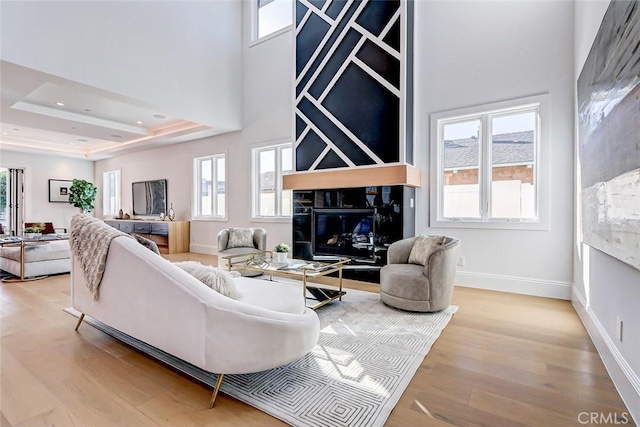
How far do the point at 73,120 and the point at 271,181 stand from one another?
4.03 m

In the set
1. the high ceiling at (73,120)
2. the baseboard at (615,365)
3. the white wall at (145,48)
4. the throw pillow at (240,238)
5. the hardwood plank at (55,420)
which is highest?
the white wall at (145,48)

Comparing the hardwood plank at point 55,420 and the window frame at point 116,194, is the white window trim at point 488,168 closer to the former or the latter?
the hardwood plank at point 55,420

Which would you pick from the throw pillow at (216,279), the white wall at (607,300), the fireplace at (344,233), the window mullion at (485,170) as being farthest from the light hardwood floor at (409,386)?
the fireplace at (344,233)

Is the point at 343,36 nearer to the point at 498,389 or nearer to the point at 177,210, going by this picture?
the point at 498,389

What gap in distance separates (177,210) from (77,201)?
3.11 meters

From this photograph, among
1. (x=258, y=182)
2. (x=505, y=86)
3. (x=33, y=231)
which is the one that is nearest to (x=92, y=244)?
(x=258, y=182)

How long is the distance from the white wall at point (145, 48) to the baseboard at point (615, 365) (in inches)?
231

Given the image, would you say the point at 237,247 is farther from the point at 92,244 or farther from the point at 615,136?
the point at 615,136

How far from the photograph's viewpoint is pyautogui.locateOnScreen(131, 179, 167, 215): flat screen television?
805cm

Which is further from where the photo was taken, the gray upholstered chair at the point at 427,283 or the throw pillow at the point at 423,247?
the throw pillow at the point at 423,247

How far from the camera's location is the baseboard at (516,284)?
3580 mm

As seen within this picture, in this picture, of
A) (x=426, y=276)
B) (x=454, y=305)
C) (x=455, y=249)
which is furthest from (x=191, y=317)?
(x=454, y=305)

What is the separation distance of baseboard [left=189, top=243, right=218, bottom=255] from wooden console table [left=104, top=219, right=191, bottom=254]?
0.57ft

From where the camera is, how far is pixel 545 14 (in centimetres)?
368
